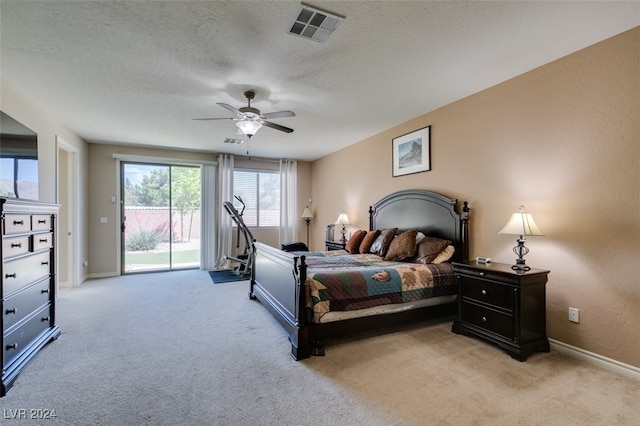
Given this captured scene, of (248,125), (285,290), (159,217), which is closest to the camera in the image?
(285,290)

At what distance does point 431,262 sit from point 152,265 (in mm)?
5631

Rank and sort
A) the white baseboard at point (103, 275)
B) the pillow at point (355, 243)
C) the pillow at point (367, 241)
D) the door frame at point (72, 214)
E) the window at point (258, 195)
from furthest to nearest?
1. the window at point (258, 195)
2. the white baseboard at point (103, 275)
3. the door frame at point (72, 214)
4. the pillow at point (355, 243)
5. the pillow at point (367, 241)

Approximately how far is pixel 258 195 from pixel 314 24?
5.30 metres

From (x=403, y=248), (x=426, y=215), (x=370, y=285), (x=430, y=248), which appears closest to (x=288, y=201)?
(x=426, y=215)

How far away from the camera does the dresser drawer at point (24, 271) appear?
2143 millimetres

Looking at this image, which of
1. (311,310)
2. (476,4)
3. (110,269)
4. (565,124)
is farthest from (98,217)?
(565,124)

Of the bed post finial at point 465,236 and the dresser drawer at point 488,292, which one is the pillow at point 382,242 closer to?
the bed post finial at point 465,236

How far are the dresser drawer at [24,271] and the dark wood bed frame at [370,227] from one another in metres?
2.10

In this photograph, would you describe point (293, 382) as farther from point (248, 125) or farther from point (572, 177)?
point (572, 177)

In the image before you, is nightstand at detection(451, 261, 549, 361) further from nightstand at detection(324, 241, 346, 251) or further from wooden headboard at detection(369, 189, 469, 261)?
nightstand at detection(324, 241, 346, 251)

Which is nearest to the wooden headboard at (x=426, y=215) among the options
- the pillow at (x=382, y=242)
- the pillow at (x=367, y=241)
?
the pillow at (x=382, y=242)

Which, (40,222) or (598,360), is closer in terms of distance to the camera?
(598,360)

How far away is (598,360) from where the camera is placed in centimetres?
239

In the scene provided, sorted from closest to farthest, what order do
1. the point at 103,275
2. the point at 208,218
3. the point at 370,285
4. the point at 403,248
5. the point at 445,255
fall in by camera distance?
the point at 370,285 < the point at 445,255 < the point at 403,248 < the point at 103,275 < the point at 208,218
